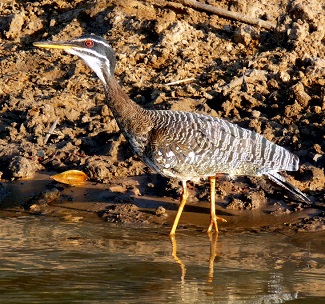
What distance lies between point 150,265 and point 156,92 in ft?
12.6

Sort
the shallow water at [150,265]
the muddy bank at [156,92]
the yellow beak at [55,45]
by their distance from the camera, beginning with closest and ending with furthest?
the shallow water at [150,265]
the yellow beak at [55,45]
the muddy bank at [156,92]

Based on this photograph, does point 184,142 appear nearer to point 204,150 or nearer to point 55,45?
point 204,150

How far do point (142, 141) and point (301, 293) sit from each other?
9.02ft

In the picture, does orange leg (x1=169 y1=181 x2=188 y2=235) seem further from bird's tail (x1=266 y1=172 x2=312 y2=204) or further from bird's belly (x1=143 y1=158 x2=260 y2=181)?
bird's tail (x1=266 y1=172 x2=312 y2=204)

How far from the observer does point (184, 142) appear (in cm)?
855

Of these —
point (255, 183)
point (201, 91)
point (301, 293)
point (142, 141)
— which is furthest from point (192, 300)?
point (201, 91)

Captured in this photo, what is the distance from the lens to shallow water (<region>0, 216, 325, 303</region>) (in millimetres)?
6531

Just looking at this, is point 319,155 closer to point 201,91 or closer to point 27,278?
point 201,91

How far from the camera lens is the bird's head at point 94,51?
869 centimetres

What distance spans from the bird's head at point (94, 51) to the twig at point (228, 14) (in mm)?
3167

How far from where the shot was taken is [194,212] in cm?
914

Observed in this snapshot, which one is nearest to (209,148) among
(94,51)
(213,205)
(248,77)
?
(213,205)

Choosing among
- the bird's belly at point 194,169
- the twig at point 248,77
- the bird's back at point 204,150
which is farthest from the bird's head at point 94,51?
the twig at point 248,77

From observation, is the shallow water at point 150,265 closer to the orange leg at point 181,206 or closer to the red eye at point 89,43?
the orange leg at point 181,206
